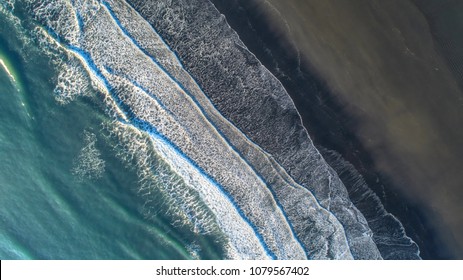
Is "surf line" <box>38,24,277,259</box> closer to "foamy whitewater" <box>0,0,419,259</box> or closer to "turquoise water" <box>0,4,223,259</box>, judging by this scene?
"foamy whitewater" <box>0,0,419,259</box>

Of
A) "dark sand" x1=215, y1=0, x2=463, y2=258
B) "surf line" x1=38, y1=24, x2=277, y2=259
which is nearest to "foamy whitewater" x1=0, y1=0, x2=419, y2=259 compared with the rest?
"surf line" x1=38, y1=24, x2=277, y2=259

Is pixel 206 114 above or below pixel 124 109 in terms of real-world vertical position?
above

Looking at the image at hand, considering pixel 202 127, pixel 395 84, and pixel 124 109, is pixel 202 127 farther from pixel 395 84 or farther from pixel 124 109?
pixel 395 84

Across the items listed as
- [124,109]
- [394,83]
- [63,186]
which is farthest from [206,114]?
Answer: [394,83]

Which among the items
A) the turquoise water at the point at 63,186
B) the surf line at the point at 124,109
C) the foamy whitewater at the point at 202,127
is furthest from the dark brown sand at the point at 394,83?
the turquoise water at the point at 63,186

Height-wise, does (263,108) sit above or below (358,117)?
below

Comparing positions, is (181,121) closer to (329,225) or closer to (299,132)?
(299,132)

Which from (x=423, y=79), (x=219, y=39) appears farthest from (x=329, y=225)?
(x=219, y=39)
